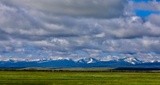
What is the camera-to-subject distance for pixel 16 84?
8094 cm

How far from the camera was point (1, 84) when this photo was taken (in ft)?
260

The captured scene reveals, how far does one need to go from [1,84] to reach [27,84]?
566cm

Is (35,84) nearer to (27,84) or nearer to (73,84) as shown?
(27,84)

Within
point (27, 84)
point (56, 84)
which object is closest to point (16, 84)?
point (27, 84)

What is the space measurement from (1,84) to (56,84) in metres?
11.9

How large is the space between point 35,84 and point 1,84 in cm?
738

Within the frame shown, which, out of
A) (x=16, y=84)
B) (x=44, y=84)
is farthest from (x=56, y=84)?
(x=16, y=84)

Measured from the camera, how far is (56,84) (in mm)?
82375

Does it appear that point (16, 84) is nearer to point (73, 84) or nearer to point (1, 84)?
point (1, 84)

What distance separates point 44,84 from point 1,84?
9417mm

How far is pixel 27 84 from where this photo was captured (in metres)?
81.5

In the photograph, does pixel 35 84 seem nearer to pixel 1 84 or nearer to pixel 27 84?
pixel 27 84

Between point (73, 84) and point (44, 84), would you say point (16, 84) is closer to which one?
point (44, 84)

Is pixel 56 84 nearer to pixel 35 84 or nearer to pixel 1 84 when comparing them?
pixel 35 84
